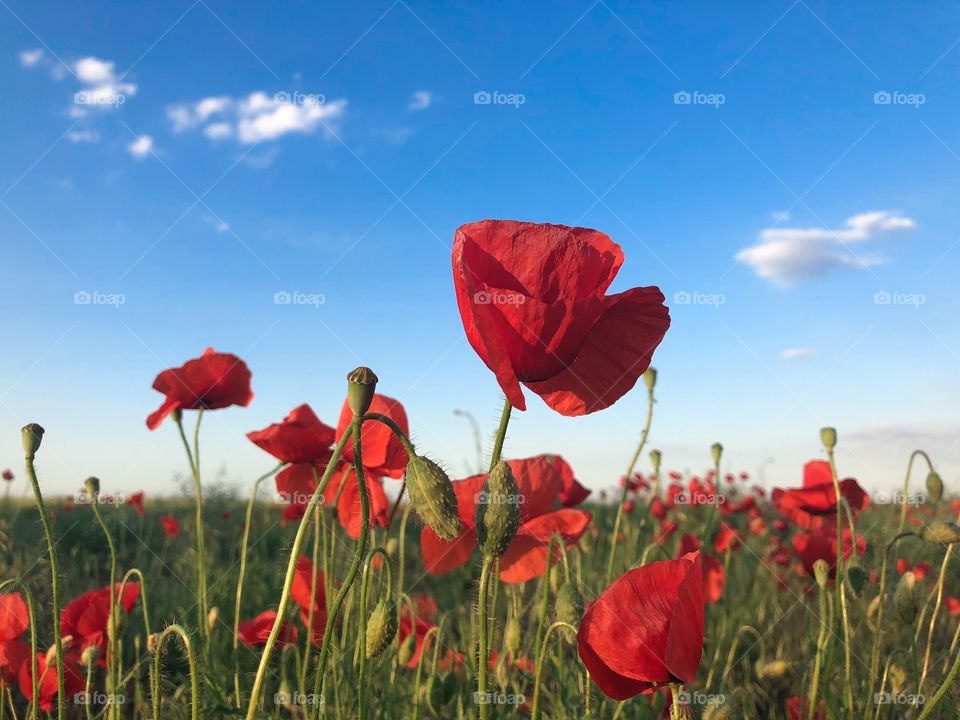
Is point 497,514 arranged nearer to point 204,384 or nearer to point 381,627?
point 381,627

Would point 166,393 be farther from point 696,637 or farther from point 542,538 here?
point 696,637

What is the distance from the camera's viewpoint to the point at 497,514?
1032mm

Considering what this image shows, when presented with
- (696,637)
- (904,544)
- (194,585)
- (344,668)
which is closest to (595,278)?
(696,637)

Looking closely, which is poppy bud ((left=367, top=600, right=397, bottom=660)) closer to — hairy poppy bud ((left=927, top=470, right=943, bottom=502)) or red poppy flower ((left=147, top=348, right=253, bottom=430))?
red poppy flower ((left=147, top=348, right=253, bottom=430))

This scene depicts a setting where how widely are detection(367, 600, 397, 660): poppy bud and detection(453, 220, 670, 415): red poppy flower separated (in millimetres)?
528

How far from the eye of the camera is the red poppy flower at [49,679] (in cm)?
213

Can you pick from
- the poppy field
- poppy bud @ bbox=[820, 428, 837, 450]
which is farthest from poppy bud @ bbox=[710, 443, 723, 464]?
poppy bud @ bbox=[820, 428, 837, 450]

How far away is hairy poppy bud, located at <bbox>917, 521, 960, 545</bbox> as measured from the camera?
1.79 m

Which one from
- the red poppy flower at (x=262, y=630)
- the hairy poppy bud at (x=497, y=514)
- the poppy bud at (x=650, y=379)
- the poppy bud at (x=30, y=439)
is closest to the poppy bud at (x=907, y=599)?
the poppy bud at (x=650, y=379)

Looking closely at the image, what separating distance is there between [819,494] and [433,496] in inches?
104

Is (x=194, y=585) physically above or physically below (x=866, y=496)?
below

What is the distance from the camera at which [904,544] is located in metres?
6.10

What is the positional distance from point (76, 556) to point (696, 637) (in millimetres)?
5423

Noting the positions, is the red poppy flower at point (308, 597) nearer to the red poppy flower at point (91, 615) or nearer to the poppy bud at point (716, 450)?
the red poppy flower at point (91, 615)
